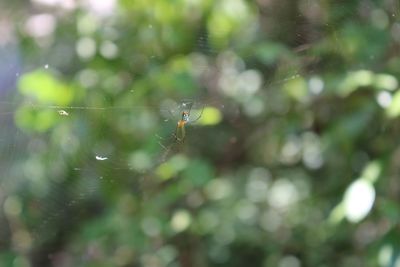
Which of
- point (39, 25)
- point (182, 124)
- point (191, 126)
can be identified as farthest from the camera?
point (39, 25)

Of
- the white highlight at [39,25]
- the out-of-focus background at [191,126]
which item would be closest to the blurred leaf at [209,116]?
the out-of-focus background at [191,126]

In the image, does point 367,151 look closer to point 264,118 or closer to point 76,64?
point 264,118

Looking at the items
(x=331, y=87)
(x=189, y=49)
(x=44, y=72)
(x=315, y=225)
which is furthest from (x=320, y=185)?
(x=44, y=72)

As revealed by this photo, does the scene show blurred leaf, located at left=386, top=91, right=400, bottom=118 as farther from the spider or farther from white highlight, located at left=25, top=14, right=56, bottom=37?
white highlight, located at left=25, top=14, right=56, bottom=37

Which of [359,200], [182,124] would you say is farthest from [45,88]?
[359,200]

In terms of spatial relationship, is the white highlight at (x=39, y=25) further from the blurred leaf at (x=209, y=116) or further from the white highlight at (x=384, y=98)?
the white highlight at (x=384, y=98)

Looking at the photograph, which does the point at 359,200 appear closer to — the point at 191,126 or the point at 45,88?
the point at 191,126

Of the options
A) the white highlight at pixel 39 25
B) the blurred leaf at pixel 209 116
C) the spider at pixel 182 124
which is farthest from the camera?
the white highlight at pixel 39 25

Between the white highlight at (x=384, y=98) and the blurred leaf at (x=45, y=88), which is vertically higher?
the blurred leaf at (x=45, y=88)

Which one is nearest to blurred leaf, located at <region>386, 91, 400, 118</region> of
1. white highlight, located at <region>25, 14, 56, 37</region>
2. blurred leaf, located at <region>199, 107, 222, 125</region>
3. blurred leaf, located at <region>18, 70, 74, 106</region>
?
blurred leaf, located at <region>199, 107, 222, 125</region>
